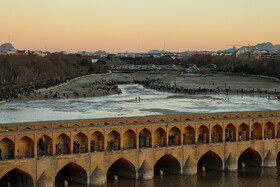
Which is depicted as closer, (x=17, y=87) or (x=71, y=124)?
(x=71, y=124)

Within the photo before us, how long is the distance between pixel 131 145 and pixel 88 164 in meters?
3.13

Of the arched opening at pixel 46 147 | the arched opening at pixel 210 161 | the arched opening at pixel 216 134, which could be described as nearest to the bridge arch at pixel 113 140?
the arched opening at pixel 46 147

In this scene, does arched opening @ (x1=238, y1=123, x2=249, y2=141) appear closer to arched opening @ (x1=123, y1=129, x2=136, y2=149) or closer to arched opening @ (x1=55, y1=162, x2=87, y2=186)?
arched opening @ (x1=123, y1=129, x2=136, y2=149)

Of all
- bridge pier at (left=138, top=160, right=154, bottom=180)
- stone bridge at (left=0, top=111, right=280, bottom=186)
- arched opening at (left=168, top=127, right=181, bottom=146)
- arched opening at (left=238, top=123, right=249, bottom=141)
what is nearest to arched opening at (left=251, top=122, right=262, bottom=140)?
stone bridge at (left=0, top=111, right=280, bottom=186)

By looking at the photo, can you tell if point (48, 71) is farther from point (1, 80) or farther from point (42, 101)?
point (42, 101)

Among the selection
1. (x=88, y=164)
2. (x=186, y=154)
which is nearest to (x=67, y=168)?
(x=88, y=164)

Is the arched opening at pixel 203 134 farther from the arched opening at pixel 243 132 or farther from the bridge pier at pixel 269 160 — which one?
the bridge pier at pixel 269 160

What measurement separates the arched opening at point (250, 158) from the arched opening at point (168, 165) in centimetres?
470

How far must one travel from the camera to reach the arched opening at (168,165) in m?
28.0

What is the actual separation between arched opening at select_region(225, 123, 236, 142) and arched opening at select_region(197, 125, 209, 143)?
1.58m

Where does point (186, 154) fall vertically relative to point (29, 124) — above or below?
below

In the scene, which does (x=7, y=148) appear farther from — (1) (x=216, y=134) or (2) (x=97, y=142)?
(1) (x=216, y=134)

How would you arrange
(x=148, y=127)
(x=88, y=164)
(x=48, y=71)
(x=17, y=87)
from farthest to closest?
1. (x=48, y=71)
2. (x=17, y=87)
3. (x=148, y=127)
4. (x=88, y=164)

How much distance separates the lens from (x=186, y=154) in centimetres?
2788
